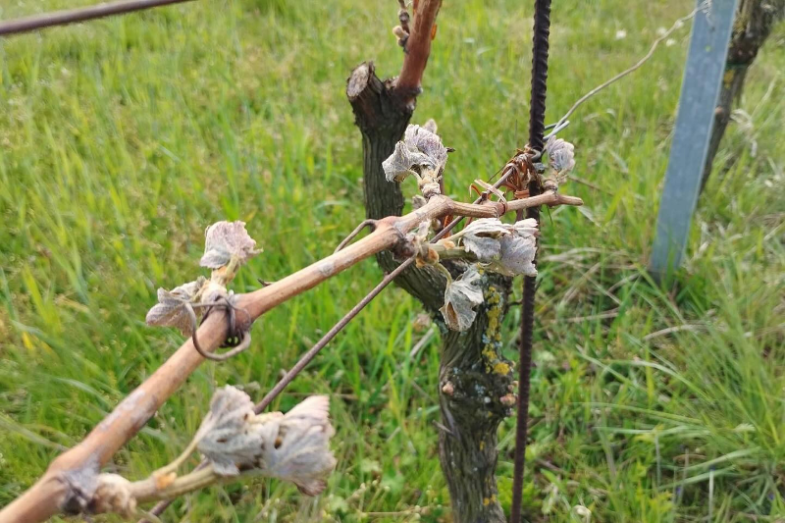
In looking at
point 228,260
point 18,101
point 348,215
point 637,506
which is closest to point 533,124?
point 228,260

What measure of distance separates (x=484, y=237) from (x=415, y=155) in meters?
0.14

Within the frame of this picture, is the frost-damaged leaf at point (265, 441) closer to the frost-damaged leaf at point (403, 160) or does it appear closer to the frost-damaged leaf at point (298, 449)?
the frost-damaged leaf at point (298, 449)

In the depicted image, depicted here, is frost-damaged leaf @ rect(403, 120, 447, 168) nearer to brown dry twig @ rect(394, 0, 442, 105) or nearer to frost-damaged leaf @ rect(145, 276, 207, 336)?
brown dry twig @ rect(394, 0, 442, 105)

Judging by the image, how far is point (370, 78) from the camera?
2.62 feet

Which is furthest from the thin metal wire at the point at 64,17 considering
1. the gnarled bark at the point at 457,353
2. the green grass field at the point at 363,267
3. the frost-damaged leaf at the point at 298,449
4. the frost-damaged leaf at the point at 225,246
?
the green grass field at the point at 363,267

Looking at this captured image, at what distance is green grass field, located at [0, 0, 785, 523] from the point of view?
1.32 meters

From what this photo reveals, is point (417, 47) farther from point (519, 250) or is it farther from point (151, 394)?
point (151, 394)

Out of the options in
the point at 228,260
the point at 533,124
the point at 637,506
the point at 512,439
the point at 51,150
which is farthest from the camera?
the point at 51,150

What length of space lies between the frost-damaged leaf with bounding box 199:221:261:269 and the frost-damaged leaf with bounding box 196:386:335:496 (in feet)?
0.39

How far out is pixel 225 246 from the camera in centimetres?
43

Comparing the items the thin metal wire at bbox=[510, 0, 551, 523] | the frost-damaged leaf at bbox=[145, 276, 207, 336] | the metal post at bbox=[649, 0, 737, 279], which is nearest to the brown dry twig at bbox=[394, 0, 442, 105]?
the thin metal wire at bbox=[510, 0, 551, 523]

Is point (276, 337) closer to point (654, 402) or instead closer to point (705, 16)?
point (654, 402)

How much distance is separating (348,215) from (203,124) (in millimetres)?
725

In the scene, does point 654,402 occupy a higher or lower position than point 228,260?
lower
